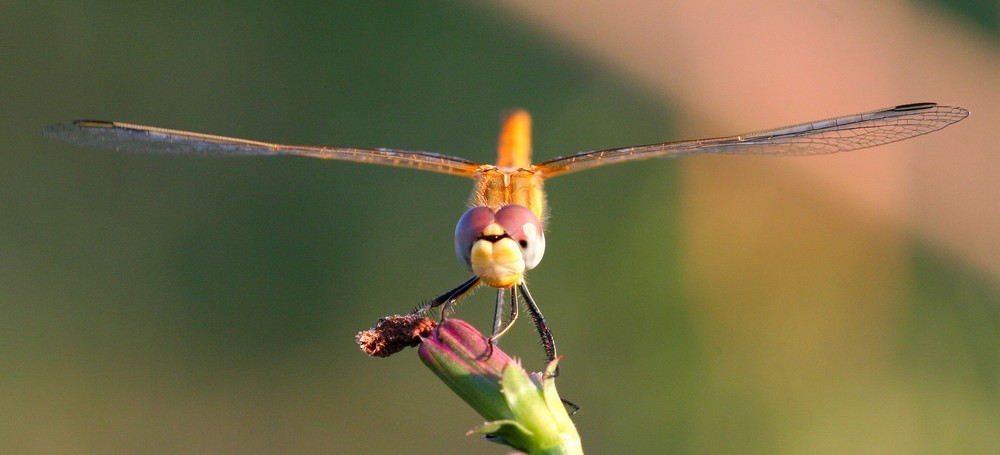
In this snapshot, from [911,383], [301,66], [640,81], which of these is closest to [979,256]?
[911,383]

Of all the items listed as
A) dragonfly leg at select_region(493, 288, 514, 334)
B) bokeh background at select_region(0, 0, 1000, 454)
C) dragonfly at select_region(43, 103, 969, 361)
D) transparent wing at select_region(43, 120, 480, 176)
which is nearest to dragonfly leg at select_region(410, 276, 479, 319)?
dragonfly at select_region(43, 103, 969, 361)

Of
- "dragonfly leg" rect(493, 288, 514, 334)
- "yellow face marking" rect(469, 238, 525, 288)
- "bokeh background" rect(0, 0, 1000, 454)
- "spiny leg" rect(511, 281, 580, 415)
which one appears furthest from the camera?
"bokeh background" rect(0, 0, 1000, 454)

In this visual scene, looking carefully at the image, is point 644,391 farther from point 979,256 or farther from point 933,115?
point 933,115

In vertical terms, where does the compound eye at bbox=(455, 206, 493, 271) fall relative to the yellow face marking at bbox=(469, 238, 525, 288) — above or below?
above

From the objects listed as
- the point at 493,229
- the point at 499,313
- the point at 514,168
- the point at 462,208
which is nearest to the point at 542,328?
the point at 499,313

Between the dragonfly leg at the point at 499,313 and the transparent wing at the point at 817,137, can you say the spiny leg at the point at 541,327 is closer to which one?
the dragonfly leg at the point at 499,313

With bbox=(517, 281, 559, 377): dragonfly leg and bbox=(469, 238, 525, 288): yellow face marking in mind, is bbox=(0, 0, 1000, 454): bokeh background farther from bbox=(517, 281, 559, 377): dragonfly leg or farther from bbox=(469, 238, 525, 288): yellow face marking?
bbox=(469, 238, 525, 288): yellow face marking

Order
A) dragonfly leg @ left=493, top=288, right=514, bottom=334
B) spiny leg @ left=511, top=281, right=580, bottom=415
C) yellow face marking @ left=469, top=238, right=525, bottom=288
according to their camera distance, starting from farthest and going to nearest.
Result: dragonfly leg @ left=493, top=288, right=514, bottom=334 → spiny leg @ left=511, top=281, right=580, bottom=415 → yellow face marking @ left=469, top=238, right=525, bottom=288
